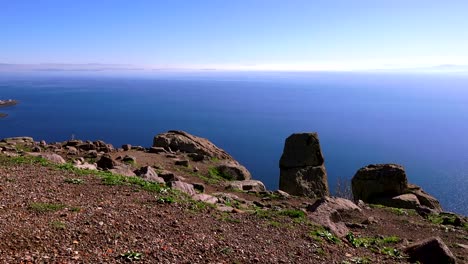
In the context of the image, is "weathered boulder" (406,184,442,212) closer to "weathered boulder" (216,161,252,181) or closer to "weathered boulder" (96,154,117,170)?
"weathered boulder" (216,161,252,181)

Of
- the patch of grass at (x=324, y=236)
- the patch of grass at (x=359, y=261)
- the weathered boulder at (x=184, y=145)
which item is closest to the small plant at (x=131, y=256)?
the patch of grass at (x=359, y=261)

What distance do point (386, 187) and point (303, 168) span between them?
730 centimetres

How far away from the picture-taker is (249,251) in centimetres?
1234

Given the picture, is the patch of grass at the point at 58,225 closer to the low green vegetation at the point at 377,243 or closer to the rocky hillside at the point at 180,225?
the rocky hillside at the point at 180,225

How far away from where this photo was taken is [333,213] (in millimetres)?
18609

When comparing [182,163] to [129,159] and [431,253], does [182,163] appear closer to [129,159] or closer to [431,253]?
[129,159]

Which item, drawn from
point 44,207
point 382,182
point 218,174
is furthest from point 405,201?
point 44,207

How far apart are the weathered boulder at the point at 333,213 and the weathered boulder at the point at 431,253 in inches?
108

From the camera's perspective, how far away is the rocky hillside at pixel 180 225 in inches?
432

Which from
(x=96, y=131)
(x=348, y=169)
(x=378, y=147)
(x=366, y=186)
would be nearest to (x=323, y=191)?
(x=366, y=186)

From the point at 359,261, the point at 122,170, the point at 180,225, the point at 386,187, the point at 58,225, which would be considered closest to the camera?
the point at 58,225

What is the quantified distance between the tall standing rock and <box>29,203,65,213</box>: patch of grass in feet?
77.8

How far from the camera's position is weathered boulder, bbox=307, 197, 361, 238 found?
1652cm

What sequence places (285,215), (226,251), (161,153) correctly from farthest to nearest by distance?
(161,153), (285,215), (226,251)
